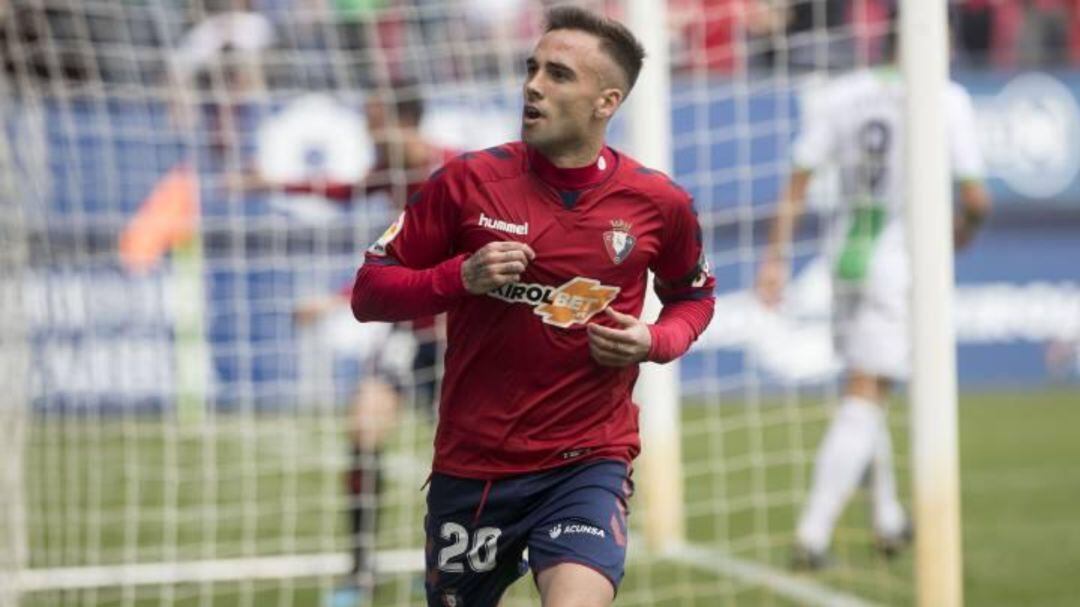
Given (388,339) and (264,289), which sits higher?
(264,289)

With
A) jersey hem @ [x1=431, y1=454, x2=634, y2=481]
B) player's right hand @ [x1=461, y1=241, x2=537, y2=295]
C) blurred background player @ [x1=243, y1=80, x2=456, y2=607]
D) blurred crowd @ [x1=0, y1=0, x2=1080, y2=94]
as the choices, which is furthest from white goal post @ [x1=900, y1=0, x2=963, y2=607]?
player's right hand @ [x1=461, y1=241, x2=537, y2=295]

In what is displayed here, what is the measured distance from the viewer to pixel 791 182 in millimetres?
8508

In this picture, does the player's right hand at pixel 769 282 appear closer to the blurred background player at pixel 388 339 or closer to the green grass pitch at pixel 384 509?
the green grass pitch at pixel 384 509

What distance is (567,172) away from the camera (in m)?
5.08

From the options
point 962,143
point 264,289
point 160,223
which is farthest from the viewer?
point 160,223

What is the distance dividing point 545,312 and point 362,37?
15.9 ft

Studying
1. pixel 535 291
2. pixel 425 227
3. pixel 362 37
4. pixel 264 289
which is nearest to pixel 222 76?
pixel 362 37

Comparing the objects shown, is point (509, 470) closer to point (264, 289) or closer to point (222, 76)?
point (222, 76)

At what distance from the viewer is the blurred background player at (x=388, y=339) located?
8.24 meters

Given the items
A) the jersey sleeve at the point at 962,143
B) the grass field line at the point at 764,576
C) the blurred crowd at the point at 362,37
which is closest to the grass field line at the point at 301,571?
the grass field line at the point at 764,576

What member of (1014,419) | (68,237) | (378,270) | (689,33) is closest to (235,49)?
(68,237)

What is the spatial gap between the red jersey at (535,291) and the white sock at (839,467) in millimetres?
3367

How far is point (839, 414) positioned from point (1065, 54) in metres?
10.0

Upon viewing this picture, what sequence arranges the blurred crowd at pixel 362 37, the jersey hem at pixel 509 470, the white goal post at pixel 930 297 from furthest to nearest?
the blurred crowd at pixel 362 37
the white goal post at pixel 930 297
the jersey hem at pixel 509 470
